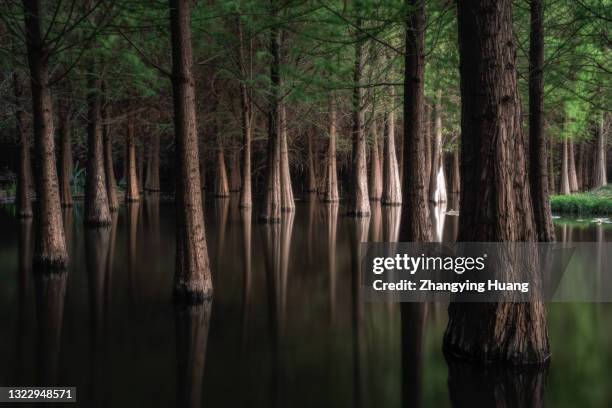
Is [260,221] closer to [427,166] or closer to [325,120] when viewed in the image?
[325,120]

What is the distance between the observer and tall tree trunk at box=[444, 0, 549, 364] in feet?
→ 20.5

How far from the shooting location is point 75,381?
6.23m

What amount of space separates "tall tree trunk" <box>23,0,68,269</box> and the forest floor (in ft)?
80.6

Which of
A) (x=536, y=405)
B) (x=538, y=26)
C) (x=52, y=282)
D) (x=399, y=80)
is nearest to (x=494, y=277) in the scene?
(x=536, y=405)

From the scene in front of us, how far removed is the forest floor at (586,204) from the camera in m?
27.7

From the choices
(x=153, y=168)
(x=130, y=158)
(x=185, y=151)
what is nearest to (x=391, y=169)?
(x=130, y=158)

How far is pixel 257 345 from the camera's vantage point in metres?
7.67

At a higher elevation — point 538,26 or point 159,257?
point 538,26

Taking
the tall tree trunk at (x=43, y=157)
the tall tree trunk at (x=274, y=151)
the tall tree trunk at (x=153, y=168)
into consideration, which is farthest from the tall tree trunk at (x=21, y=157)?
the tall tree trunk at (x=153, y=168)

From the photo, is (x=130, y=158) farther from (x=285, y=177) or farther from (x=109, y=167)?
(x=285, y=177)

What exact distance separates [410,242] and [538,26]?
6745 mm

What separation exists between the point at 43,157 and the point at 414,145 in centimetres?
784

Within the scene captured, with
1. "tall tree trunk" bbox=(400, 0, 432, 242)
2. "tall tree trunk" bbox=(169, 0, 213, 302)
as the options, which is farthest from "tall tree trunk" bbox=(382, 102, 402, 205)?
"tall tree trunk" bbox=(169, 0, 213, 302)

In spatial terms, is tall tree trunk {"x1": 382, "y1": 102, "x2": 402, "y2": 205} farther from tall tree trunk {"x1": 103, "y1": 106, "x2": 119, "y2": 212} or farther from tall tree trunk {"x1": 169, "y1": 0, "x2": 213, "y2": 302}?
tall tree trunk {"x1": 169, "y1": 0, "x2": 213, "y2": 302}
